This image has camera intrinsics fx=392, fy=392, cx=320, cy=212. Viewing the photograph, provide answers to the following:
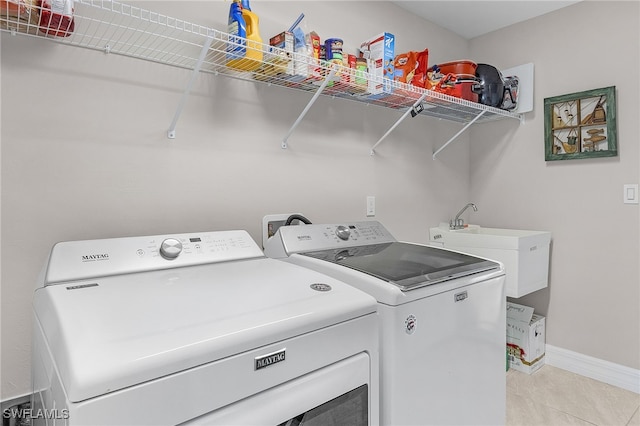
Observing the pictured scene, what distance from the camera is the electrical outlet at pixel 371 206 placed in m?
2.37

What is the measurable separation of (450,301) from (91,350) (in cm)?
107

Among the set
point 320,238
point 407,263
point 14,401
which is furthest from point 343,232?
point 14,401

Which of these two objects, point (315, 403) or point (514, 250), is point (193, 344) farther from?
point (514, 250)

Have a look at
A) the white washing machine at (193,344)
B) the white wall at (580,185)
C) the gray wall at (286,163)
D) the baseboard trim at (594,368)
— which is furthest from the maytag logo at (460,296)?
the baseboard trim at (594,368)

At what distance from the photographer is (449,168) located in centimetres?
296

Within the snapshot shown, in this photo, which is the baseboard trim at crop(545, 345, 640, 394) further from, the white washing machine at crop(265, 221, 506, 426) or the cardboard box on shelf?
the cardboard box on shelf

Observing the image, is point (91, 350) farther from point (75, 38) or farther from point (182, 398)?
point (75, 38)

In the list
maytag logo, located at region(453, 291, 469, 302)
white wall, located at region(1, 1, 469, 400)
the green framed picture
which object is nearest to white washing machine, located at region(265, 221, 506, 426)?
maytag logo, located at region(453, 291, 469, 302)

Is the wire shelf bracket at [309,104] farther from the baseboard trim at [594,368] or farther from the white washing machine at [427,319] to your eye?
the baseboard trim at [594,368]

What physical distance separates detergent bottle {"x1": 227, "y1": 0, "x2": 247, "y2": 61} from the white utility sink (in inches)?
70.1

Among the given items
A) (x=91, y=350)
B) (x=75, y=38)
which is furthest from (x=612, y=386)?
(x=75, y=38)

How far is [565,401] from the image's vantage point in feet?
7.47

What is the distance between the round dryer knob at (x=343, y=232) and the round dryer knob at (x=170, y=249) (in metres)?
0.73

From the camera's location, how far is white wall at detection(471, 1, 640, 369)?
239 centimetres
